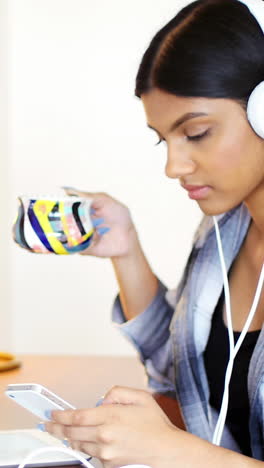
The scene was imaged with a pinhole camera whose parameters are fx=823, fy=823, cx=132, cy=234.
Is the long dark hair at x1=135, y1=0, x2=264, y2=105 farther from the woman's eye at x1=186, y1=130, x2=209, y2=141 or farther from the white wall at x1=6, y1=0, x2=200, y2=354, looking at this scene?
the white wall at x1=6, y1=0, x2=200, y2=354

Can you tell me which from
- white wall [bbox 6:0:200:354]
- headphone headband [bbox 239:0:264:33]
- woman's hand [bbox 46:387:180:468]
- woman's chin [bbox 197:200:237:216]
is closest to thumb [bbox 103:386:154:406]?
woman's hand [bbox 46:387:180:468]

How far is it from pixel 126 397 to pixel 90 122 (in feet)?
7.92

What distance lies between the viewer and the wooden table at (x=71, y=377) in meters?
1.25

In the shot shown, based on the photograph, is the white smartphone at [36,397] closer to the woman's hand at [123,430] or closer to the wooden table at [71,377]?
the woman's hand at [123,430]

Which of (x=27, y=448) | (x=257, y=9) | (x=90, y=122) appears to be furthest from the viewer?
(x=90, y=122)

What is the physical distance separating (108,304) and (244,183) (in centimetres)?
A: 222

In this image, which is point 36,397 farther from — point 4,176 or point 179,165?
point 4,176

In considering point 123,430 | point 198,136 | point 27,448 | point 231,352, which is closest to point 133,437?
point 123,430

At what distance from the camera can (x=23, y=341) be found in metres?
3.35

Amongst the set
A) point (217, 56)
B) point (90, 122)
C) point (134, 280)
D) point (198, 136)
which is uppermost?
point (90, 122)

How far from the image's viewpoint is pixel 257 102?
105cm

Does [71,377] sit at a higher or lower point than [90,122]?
lower

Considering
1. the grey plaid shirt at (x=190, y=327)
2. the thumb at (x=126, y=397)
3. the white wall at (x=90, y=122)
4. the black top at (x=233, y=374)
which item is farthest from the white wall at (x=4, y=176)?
the thumb at (x=126, y=397)

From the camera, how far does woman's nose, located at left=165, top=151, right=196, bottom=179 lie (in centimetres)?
111
